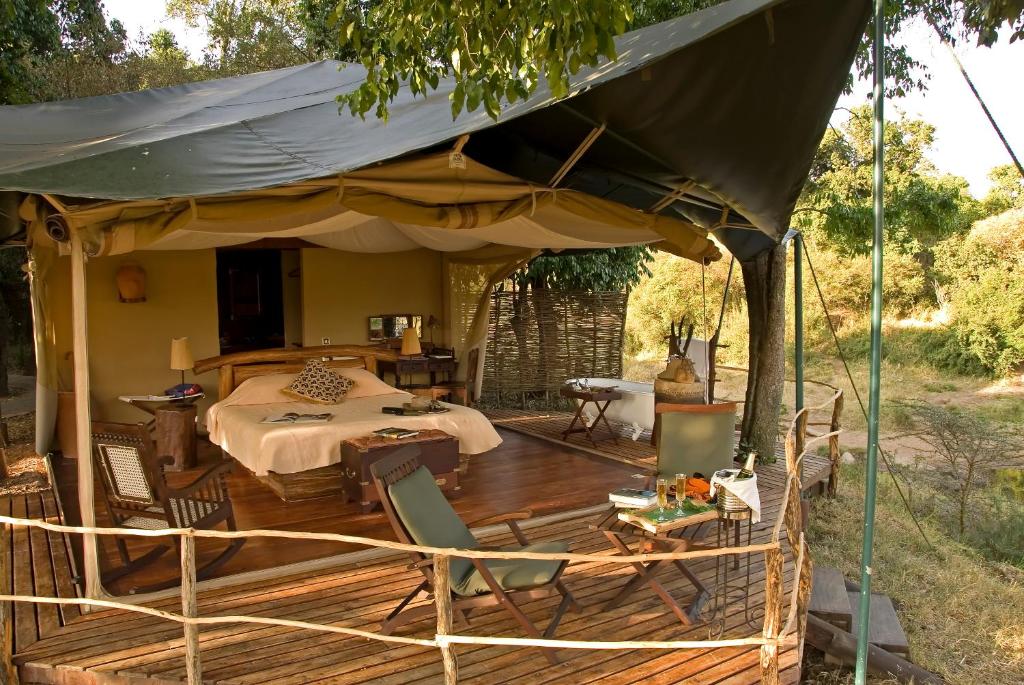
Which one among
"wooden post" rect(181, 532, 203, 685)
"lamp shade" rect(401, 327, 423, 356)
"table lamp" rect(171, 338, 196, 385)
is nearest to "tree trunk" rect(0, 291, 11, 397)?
"table lamp" rect(171, 338, 196, 385)

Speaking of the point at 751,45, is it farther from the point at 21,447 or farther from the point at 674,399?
the point at 21,447

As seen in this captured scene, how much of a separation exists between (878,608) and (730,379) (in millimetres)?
11605

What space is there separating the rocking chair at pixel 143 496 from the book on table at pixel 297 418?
1.55m

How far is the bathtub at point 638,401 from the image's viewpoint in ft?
25.7

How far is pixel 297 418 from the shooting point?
608 centimetres

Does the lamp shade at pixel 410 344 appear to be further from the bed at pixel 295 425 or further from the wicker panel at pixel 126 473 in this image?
the wicker panel at pixel 126 473

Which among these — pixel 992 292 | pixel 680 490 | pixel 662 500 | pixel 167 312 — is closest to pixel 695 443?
pixel 680 490

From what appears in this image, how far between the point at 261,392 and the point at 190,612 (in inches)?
161

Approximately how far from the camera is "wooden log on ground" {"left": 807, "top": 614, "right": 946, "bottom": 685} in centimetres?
439

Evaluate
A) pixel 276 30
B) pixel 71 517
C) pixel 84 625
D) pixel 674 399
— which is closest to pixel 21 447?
pixel 71 517

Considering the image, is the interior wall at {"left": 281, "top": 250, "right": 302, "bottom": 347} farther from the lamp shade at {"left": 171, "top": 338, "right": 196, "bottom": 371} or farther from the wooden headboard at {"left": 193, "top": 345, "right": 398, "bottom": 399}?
the lamp shade at {"left": 171, "top": 338, "right": 196, "bottom": 371}

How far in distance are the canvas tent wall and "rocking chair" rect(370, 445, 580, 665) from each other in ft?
5.40

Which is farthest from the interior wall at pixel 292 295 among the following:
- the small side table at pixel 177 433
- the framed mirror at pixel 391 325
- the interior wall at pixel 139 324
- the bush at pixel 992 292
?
the bush at pixel 992 292

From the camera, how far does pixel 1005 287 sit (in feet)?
48.8
